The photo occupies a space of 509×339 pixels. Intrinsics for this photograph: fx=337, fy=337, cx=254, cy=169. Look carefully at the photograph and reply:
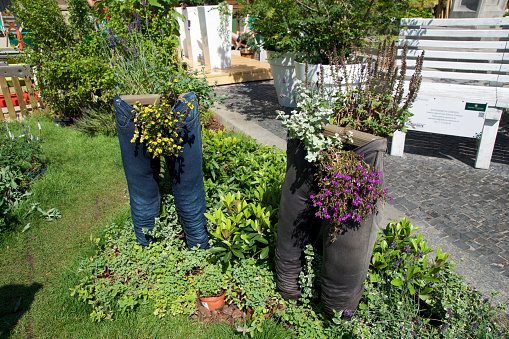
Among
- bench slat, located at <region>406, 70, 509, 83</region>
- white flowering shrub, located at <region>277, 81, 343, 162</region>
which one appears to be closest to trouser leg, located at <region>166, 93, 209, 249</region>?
white flowering shrub, located at <region>277, 81, 343, 162</region>

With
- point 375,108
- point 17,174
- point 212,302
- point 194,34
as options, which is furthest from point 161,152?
point 194,34

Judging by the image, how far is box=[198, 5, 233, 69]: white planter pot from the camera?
28.7ft

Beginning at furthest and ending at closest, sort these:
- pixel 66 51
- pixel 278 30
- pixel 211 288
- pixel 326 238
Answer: pixel 278 30 < pixel 66 51 < pixel 211 288 < pixel 326 238

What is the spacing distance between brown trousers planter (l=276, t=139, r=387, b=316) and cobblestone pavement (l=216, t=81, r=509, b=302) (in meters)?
→ 0.99

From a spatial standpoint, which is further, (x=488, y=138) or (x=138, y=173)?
(x=488, y=138)

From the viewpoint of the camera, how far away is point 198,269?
2734mm

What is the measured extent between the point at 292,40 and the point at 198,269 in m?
4.20

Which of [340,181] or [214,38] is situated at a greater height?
[214,38]

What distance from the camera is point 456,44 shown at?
4301 mm

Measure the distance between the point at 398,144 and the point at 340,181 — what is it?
11.0 feet

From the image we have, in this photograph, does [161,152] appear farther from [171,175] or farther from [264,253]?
[264,253]

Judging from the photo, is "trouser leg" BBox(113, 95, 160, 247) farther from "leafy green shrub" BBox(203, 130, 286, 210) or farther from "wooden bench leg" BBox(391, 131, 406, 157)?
"wooden bench leg" BBox(391, 131, 406, 157)

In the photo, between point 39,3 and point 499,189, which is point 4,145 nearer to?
point 39,3

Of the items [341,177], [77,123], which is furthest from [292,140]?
[77,123]
